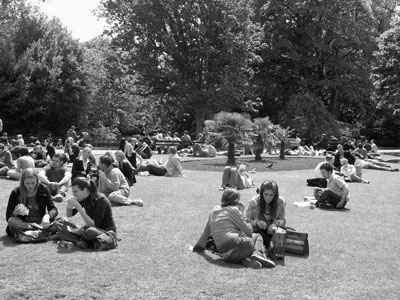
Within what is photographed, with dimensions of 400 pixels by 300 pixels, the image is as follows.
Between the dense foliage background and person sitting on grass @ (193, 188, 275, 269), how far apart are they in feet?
104

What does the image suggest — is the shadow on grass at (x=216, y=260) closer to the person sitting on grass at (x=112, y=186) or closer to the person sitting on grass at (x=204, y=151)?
the person sitting on grass at (x=112, y=186)

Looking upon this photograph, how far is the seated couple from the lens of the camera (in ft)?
22.9

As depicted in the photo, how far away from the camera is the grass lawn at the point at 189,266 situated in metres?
5.74

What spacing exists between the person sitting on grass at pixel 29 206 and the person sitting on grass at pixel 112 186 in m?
3.21

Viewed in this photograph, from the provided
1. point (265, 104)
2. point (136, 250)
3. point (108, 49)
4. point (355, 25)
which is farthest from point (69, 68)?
point (136, 250)

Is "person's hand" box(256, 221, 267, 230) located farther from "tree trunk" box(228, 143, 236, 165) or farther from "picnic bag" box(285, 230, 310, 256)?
"tree trunk" box(228, 143, 236, 165)

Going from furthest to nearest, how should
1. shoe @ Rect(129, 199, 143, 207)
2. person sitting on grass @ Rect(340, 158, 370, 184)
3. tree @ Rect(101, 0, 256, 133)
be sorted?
tree @ Rect(101, 0, 256, 133)
person sitting on grass @ Rect(340, 158, 370, 184)
shoe @ Rect(129, 199, 143, 207)

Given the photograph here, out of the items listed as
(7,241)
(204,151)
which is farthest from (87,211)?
(204,151)

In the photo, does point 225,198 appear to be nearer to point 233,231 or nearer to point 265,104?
point 233,231

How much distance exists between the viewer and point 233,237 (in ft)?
23.1

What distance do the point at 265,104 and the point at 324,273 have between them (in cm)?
4340

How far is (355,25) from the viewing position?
4484 centimetres

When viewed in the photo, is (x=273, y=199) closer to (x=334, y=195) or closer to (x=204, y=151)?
(x=334, y=195)

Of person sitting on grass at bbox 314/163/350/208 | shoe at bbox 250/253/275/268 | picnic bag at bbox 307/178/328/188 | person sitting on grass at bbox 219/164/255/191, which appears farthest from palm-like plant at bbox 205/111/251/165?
shoe at bbox 250/253/275/268
